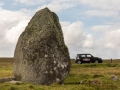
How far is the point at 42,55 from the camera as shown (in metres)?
24.4

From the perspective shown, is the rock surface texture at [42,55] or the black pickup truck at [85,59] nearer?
the rock surface texture at [42,55]

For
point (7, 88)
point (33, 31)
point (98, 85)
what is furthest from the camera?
point (33, 31)

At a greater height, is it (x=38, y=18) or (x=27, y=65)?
(x=38, y=18)

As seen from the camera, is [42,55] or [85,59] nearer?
[42,55]

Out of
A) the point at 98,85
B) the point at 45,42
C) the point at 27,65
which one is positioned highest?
the point at 45,42

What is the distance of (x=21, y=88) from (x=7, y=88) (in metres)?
1.03

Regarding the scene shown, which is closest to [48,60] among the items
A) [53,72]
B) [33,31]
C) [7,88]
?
[53,72]

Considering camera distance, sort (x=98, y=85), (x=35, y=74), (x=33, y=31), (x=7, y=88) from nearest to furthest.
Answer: (x=7, y=88) → (x=98, y=85) → (x=35, y=74) → (x=33, y=31)

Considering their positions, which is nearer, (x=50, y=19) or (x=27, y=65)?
(x=27, y=65)

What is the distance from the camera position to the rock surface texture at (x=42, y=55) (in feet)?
79.6

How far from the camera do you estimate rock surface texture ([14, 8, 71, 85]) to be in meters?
24.3

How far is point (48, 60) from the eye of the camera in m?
24.3

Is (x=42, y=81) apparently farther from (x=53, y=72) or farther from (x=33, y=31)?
(x=33, y=31)

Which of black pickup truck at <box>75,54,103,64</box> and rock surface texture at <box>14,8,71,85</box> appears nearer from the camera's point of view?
rock surface texture at <box>14,8,71,85</box>
